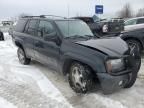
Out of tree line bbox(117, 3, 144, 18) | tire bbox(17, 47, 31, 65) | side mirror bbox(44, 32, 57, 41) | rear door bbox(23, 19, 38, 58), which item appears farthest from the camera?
tree line bbox(117, 3, 144, 18)

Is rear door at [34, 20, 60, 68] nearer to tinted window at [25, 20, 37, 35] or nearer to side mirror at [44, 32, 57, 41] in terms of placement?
side mirror at [44, 32, 57, 41]

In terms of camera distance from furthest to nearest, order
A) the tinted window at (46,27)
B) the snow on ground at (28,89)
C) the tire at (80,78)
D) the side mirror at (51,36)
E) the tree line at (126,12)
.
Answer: the tree line at (126,12) < the tinted window at (46,27) < the side mirror at (51,36) < the tire at (80,78) < the snow on ground at (28,89)

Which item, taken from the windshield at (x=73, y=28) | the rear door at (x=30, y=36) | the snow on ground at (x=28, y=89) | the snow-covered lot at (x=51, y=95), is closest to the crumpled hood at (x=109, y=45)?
the windshield at (x=73, y=28)

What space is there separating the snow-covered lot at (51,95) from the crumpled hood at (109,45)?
946 mm

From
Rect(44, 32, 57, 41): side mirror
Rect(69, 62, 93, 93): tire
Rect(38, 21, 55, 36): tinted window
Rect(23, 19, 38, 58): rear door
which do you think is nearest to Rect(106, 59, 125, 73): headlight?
Rect(69, 62, 93, 93): tire

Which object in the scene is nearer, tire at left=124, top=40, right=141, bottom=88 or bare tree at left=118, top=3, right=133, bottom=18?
tire at left=124, top=40, right=141, bottom=88

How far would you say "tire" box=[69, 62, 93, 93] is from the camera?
4797 millimetres

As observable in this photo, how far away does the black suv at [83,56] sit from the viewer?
4.57m

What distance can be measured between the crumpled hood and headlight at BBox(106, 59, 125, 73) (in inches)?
5.1

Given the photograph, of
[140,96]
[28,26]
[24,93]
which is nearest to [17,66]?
[28,26]

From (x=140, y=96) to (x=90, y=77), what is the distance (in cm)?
116

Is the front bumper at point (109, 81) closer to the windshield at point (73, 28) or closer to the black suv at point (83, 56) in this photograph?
the black suv at point (83, 56)

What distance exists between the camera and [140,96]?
487 centimetres

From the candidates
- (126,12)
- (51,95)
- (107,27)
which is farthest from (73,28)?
(126,12)
